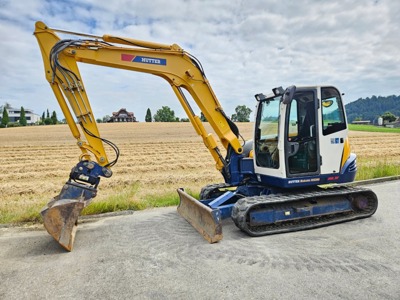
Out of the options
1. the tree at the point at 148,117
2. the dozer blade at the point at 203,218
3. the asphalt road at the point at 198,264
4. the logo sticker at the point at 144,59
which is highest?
the tree at the point at 148,117

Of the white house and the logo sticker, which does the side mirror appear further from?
the white house

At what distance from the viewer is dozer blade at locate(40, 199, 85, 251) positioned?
492 centimetres

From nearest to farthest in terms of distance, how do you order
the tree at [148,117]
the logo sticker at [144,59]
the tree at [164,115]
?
the logo sticker at [144,59] → the tree at [164,115] → the tree at [148,117]

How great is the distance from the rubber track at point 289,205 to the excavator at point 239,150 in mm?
18

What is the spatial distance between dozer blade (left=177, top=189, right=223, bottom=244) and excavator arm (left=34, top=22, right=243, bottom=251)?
16 mm

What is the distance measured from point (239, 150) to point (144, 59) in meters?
2.64

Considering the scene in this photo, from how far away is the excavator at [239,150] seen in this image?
17.8 feet

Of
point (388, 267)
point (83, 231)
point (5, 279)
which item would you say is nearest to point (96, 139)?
point (83, 231)

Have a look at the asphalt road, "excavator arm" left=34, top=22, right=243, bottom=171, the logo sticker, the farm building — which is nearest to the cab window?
the asphalt road

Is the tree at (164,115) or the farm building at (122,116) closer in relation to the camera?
the tree at (164,115)

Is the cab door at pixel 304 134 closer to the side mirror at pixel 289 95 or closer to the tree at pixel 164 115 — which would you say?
the side mirror at pixel 289 95

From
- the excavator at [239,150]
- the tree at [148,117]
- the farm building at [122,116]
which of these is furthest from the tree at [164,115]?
the excavator at [239,150]

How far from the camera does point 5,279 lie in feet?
13.4

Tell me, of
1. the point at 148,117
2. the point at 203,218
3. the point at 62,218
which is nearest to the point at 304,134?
the point at 203,218
